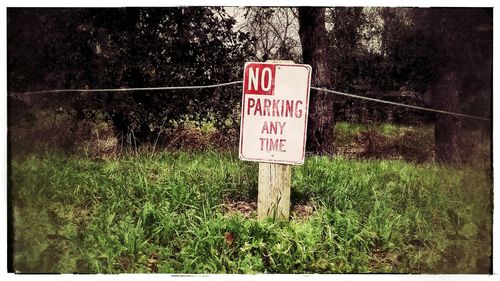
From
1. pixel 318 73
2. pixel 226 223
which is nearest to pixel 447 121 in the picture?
pixel 318 73

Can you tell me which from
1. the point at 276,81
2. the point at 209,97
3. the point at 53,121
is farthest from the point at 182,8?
the point at 276,81

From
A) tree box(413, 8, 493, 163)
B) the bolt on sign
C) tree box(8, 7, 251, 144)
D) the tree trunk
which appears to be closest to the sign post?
the bolt on sign

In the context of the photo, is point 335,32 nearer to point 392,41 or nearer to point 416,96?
point 392,41

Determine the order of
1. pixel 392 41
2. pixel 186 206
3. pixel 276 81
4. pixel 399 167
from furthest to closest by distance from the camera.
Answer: pixel 392 41
pixel 399 167
pixel 186 206
pixel 276 81

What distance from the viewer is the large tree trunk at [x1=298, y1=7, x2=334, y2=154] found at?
510cm

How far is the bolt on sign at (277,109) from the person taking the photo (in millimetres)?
2662

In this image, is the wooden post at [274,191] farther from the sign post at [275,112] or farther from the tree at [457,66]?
the tree at [457,66]

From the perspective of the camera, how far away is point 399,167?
453 centimetres

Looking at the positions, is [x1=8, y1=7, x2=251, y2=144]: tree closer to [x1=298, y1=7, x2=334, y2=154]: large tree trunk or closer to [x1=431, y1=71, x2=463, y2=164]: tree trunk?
[x1=298, y1=7, x2=334, y2=154]: large tree trunk

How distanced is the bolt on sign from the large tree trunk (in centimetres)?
265

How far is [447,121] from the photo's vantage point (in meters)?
5.00

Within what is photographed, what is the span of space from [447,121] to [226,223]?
3.64m

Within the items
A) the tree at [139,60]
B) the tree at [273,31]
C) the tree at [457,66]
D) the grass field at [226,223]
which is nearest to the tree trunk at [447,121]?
the tree at [457,66]
